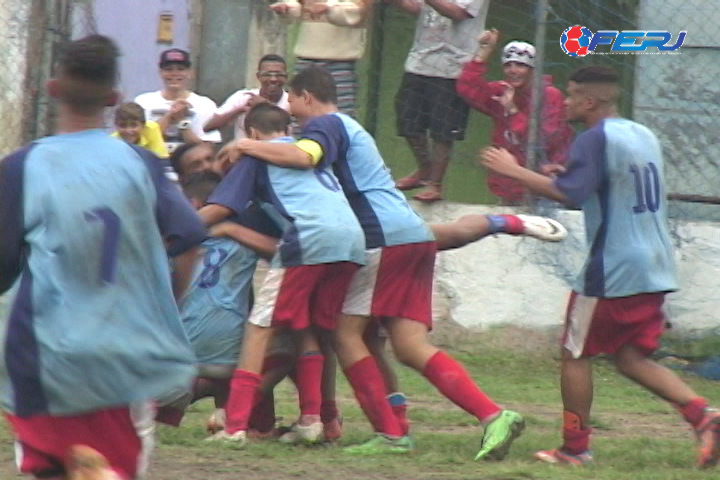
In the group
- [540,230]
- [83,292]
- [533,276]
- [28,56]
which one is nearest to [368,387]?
[540,230]

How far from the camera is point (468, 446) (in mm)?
7430

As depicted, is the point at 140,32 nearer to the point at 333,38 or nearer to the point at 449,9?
the point at 333,38

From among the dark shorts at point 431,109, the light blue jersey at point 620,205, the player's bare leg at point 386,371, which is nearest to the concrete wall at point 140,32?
the dark shorts at point 431,109

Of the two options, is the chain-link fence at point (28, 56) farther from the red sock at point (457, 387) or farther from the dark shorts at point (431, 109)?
the red sock at point (457, 387)

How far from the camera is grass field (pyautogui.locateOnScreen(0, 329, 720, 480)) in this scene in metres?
6.64

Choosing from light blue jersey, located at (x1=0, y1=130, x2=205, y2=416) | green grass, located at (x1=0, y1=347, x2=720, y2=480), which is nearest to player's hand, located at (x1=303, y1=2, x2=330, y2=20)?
green grass, located at (x1=0, y1=347, x2=720, y2=480)

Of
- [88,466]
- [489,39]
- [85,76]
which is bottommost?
[88,466]

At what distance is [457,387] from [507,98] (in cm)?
375

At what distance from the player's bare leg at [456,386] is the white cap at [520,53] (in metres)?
3.53

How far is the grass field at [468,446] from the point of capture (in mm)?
6637

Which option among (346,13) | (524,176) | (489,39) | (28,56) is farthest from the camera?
(28,56)

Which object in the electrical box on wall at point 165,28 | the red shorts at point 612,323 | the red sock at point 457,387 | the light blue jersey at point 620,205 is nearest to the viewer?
the light blue jersey at point 620,205

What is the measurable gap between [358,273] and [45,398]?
10.2ft

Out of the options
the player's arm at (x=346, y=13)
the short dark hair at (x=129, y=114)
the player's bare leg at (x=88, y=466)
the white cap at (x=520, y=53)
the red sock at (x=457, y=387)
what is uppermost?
the player's arm at (x=346, y=13)
